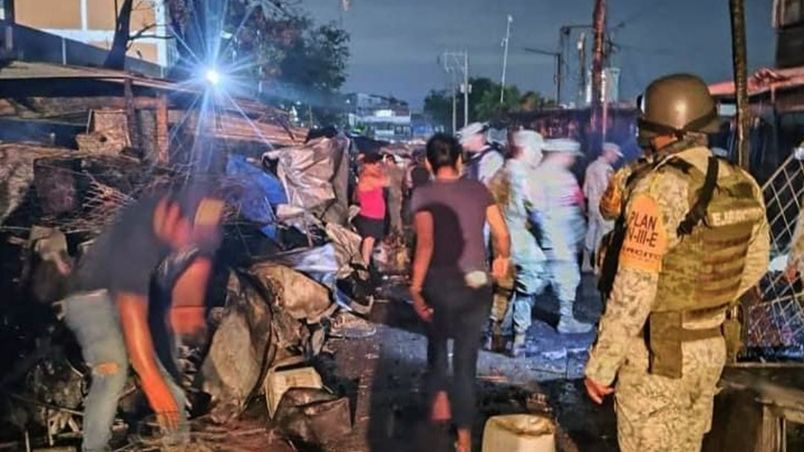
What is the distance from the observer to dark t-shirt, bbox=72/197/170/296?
14.8 ft

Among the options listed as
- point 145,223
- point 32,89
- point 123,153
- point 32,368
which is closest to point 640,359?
point 145,223

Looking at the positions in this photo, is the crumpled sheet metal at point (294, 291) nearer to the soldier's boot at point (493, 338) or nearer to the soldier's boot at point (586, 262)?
the soldier's boot at point (493, 338)

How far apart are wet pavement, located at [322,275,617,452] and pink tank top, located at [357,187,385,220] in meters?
2.15

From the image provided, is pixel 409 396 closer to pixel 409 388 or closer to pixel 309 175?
pixel 409 388

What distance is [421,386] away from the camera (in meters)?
6.92

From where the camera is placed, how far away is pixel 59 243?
22.0ft

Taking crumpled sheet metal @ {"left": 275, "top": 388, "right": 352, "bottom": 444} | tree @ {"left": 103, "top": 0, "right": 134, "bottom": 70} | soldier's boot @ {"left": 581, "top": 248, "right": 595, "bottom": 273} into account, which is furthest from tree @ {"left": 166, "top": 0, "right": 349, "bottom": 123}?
crumpled sheet metal @ {"left": 275, "top": 388, "right": 352, "bottom": 444}

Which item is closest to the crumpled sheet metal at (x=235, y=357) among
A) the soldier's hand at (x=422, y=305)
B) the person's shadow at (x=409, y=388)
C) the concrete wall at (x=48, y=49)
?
the person's shadow at (x=409, y=388)

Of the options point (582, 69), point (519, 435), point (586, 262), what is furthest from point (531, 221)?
point (582, 69)

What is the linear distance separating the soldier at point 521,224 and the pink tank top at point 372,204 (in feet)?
11.9

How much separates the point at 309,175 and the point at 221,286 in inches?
213

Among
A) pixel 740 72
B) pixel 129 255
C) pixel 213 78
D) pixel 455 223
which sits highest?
pixel 213 78

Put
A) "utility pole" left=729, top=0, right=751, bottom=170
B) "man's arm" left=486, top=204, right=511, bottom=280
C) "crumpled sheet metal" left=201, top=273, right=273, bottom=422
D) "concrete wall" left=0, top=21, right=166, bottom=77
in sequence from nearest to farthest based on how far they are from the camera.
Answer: "utility pole" left=729, top=0, right=751, bottom=170 → "man's arm" left=486, top=204, right=511, bottom=280 → "crumpled sheet metal" left=201, top=273, right=273, bottom=422 → "concrete wall" left=0, top=21, right=166, bottom=77

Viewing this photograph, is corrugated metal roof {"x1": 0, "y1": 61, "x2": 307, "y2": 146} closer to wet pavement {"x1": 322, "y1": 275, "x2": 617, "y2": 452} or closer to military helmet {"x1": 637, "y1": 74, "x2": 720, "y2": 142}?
wet pavement {"x1": 322, "y1": 275, "x2": 617, "y2": 452}
